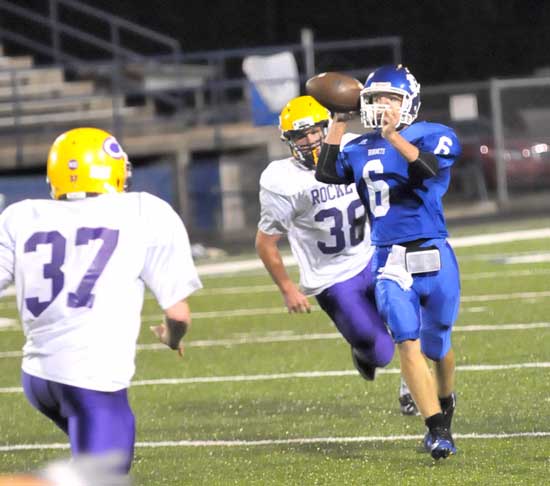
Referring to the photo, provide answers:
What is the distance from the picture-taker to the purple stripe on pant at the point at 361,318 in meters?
6.58

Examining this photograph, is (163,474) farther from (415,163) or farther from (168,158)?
(168,158)

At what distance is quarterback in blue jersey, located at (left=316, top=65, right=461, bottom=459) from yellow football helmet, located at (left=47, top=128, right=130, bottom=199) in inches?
60.5

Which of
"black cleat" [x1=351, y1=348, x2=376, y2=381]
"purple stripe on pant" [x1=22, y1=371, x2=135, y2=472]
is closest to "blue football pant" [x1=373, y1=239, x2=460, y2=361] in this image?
"black cleat" [x1=351, y1=348, x2=376, y2=381]

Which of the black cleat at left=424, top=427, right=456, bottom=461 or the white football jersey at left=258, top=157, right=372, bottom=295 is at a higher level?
the white football jersey at left=258, top=157, right=372, bottom=295

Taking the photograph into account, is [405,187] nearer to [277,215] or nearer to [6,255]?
[277,215]

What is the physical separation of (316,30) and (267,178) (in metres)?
23.0

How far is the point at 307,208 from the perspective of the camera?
22.5 ft

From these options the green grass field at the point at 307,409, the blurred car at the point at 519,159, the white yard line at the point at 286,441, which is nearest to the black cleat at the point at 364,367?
the green grass field at the point at 307,409

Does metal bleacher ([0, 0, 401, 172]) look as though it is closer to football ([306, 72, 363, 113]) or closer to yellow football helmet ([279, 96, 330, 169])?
yellow football helmet ([279, 96, 330, 169])

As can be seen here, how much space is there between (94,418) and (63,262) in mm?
445

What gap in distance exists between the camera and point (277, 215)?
6.88m

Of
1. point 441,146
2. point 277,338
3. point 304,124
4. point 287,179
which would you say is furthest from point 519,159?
point 441,146

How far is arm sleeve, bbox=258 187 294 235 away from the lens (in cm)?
686

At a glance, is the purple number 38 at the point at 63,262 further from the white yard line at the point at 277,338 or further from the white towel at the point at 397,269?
the white yard line at the point at 277,338
